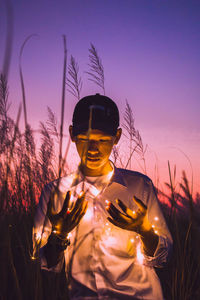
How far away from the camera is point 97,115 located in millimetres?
1435

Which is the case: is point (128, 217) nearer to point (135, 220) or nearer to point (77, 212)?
point (135, 220)

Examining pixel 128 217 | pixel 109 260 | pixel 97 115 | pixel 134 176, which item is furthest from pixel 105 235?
pixel 97 115

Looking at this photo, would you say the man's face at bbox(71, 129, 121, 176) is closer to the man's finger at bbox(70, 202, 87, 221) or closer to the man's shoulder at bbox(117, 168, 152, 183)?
the man's shoulder at bbox(117, 168, 152, 183)

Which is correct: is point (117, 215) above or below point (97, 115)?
below

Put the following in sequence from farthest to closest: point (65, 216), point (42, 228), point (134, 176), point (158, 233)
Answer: point (134, 176), point (158, 233), point (42, 228), point (65, 216)

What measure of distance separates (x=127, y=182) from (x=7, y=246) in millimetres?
871

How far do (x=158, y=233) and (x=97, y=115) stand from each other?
81 centimetres

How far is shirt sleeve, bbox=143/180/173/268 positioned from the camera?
4.10 feet

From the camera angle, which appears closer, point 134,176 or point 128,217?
point 128,217

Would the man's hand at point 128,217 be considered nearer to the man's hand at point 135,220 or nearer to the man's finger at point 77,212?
the man's hand at point 135,220

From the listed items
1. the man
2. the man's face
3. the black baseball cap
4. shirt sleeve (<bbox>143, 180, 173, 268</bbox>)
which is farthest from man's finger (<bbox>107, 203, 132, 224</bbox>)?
the black baseball cap

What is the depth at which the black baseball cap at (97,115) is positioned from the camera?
1428 millimetres

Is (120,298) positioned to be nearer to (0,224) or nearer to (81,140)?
(0,224)

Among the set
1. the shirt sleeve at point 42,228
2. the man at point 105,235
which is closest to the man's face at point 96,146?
the man at point 105,235
